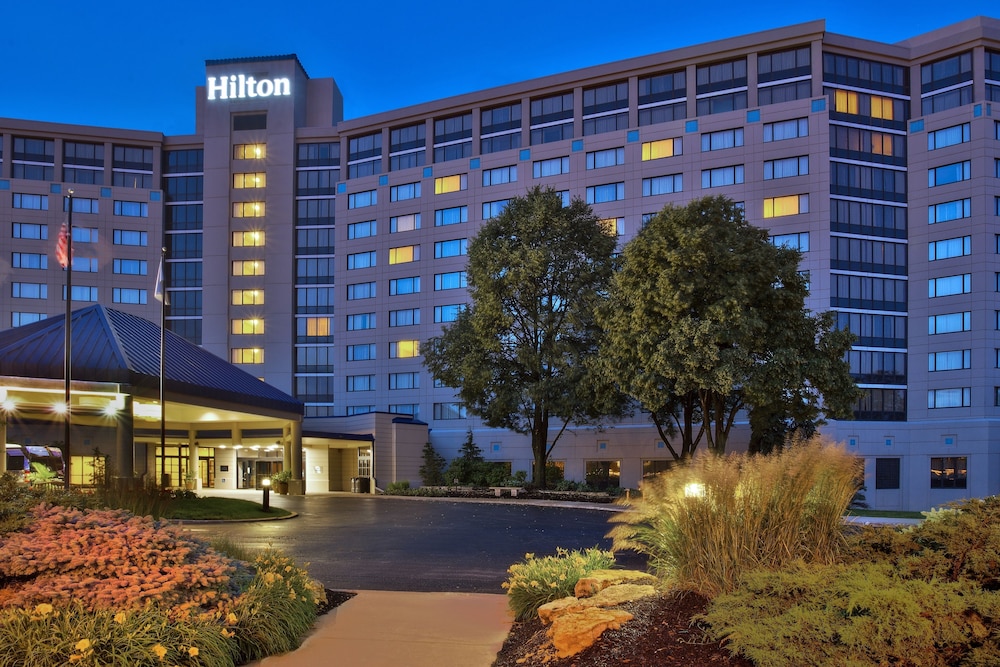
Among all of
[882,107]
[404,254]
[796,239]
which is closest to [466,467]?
[404,254]

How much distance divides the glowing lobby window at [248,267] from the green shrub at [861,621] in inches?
2880

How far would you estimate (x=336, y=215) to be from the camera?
2854 inches

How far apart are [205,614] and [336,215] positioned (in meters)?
66.9

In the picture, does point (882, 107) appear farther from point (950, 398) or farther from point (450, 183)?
point (450, 183)

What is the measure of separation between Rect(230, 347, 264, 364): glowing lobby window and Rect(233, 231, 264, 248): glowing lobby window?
9075 mm

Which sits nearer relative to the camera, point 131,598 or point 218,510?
point 131,598

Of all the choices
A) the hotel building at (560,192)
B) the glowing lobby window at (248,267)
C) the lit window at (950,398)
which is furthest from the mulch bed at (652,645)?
the glowing lobby window at (248,267)

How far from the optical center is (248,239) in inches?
3002

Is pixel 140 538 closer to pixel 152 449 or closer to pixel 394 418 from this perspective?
pixel 394 418

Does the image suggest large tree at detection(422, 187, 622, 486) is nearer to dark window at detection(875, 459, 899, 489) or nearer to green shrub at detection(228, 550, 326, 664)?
dark window at detection(875, 459, 899, 489)

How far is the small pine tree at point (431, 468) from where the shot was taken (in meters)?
57.2

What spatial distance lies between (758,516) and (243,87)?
255ft

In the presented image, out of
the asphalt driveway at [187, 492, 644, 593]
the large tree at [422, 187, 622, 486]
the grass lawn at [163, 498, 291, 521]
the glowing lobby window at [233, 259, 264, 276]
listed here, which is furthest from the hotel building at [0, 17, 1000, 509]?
the grass lawn at [163, 498, 291, 521]

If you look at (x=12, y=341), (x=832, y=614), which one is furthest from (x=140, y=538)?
(x=12, y=341)
